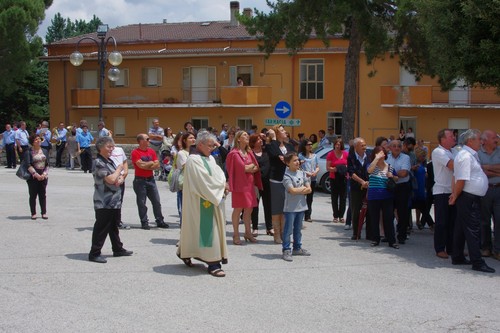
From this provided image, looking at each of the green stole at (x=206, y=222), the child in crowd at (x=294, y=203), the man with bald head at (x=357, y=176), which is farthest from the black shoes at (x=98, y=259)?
the man with bald head at (x=357, y=176)

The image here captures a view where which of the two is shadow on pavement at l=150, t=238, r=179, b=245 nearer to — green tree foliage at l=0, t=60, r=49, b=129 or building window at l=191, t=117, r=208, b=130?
building window at l=191, t=117, r=208, b=130

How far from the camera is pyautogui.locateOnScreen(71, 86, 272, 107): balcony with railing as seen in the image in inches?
1577

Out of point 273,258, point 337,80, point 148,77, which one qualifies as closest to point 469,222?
point 273,258

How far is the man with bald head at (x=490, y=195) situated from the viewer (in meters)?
10.1

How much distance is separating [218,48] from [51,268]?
33.0 meters

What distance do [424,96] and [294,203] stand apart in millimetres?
30149

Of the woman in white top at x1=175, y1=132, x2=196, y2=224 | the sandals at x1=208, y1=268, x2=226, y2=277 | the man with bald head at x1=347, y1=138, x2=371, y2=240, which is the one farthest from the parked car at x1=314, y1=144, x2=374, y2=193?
the sandals at x1=208, y1=268, x2=226, y2=277

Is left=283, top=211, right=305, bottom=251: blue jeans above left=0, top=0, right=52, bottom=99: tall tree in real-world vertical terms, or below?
below

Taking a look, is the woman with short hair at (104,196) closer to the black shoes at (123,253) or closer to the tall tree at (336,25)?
the black shoes at (123,253)

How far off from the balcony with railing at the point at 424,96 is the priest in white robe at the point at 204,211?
102ft

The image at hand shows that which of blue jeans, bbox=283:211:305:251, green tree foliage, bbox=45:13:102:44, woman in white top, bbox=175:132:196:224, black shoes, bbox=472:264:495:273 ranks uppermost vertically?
green tree foliage, bbox=45:13:102:44

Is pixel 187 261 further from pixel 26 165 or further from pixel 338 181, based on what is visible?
pixel 338 181

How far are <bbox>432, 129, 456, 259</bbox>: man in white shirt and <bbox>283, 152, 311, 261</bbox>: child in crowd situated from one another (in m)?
1.99

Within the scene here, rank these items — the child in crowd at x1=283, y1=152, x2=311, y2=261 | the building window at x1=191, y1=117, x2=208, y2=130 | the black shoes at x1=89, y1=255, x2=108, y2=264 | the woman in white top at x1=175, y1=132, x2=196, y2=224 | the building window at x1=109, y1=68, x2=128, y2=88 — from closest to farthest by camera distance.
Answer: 1. the black shoes at x1=89, y1=255, x2=108, y2=264
2. the child in crowd at x1=283, y1=152, x2=311, y2=261
3. the woman in white top at x1=175, y1=132, x2=196, y2=224
4. the building window at x1=191, y1=117, x2=208, y2=130
5. the building window at x1=109, y1=68, x2=128, y2=88
